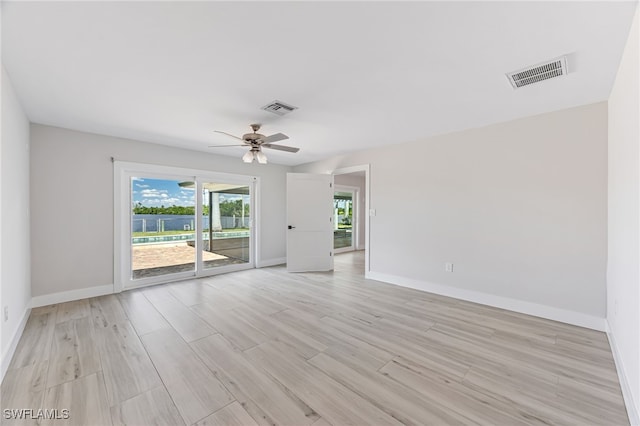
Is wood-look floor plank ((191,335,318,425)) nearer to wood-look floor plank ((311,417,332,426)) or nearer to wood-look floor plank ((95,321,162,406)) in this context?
wood-look floor plank ((311,417,332,426))

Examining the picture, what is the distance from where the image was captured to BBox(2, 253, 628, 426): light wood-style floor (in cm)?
163

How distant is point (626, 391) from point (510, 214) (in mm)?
2022

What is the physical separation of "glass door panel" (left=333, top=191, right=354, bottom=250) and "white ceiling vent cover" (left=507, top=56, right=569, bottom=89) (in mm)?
6067

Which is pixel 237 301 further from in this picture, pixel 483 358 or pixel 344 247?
pixel 344 247

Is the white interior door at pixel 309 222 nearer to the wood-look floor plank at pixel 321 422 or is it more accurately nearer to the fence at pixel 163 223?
the fence at pixel 163 223

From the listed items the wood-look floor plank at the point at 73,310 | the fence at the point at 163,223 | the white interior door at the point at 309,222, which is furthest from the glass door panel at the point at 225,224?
the wood-look floor plank at the point at 73,310

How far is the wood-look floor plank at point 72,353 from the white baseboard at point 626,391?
3733mm

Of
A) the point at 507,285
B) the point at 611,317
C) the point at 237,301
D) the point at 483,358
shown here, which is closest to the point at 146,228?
the point at 237,301

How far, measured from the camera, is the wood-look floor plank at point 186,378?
166cm

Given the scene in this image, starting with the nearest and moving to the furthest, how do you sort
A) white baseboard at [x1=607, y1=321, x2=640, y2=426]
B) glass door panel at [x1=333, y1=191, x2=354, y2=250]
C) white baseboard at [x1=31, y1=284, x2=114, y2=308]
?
white baseboard at [x1=607, y1=321, x2=640, y2=426] < white baseboard at [x1=31, y1=284, x2=114, y2=308] < glass door panel at [x1=333, y1=191, x2=354, y2=250]

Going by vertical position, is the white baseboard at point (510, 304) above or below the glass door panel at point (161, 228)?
below

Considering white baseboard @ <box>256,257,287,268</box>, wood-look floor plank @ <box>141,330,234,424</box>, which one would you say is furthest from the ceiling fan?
white baseboard @ <box>256,257,287,268</box>

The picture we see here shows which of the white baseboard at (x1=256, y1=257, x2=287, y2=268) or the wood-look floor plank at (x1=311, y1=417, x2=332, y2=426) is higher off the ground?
the white baseboard at (x1=256, y1=257, x2=287, y2=268)

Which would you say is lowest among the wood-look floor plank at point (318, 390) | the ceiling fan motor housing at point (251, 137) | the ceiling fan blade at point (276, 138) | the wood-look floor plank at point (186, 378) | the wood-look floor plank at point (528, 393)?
the wood-look floor plank at point (528, 393)
